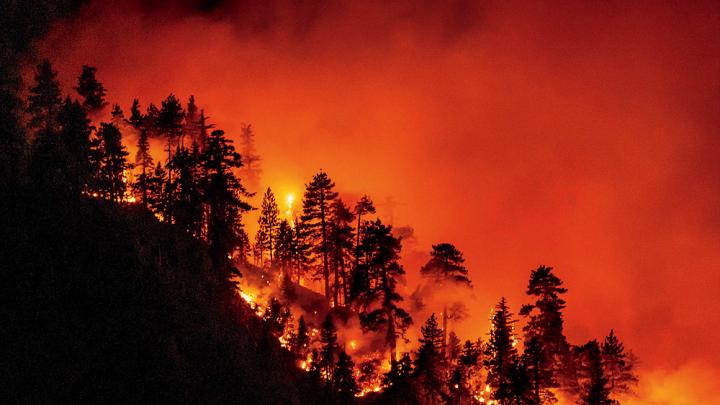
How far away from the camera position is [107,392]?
82.9ft

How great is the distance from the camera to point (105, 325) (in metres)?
28.1

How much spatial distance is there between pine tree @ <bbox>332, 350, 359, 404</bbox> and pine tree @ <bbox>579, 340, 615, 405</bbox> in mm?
16467

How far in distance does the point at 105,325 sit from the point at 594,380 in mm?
32265

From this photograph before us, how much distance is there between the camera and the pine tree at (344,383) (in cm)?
4272

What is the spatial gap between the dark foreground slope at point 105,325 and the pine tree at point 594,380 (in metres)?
20.1

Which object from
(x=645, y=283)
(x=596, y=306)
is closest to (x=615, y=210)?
(x=645, y=283)

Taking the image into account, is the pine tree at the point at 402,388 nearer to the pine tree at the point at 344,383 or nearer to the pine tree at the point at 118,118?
the pine tree at the point at 344,383

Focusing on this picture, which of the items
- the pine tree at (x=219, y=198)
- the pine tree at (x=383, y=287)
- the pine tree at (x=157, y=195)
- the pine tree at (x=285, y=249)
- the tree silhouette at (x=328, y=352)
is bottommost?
the tree silhouette at (x=328, y=352)

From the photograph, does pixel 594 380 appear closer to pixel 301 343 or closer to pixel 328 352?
pixel 328 352

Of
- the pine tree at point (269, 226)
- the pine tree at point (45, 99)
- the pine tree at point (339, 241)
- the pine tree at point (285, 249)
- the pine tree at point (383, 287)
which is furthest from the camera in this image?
the pine tree at point (269, 226)

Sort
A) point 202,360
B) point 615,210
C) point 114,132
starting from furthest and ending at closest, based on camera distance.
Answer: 1. point 615,210
2. point 114,132
3. point 202,360

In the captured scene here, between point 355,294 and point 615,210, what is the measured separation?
142055 mm

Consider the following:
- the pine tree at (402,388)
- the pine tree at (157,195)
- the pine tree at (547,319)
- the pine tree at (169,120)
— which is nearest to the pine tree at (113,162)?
the pine tree at (157,195)

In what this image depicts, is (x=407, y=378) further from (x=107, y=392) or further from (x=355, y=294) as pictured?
(x=107, y=392)
